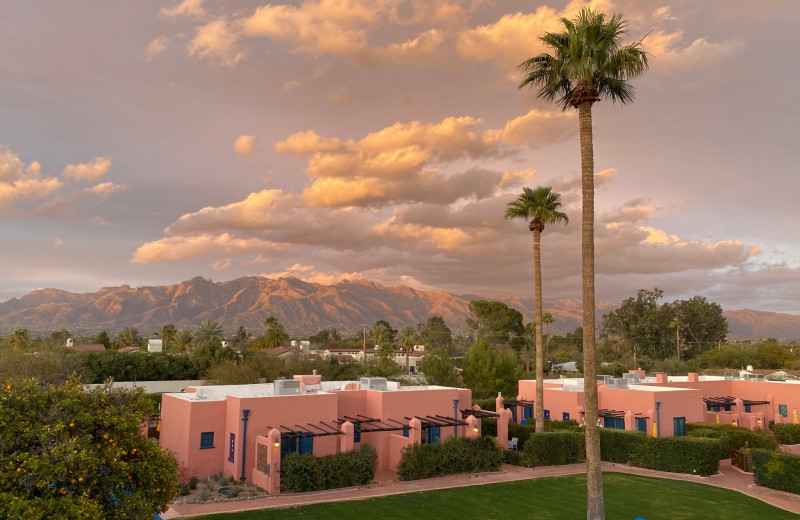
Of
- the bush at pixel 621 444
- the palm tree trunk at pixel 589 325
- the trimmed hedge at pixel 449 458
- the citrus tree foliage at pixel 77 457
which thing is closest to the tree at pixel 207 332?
the trimmed hedge at pixel 449 458

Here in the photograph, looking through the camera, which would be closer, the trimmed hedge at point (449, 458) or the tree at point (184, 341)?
the trimmed hedge at point (449, 458)

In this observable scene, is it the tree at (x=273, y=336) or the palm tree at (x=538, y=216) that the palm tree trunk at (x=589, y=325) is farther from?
the tree at (x=273, y=336)

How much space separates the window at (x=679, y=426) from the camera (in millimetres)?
33469

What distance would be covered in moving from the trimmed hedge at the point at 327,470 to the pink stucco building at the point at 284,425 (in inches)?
21.5

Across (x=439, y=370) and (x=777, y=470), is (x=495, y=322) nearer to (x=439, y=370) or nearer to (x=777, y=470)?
(x=439, y=370)

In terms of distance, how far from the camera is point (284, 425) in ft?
81.4

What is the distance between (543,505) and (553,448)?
8801 millimetres

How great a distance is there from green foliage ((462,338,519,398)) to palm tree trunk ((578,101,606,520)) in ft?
113

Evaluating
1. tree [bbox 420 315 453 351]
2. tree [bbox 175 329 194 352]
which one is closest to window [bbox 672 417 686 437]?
tree [bbox 175 329 194 352]

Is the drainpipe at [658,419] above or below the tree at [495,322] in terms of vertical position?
below

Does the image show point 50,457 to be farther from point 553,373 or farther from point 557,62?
point 553,373

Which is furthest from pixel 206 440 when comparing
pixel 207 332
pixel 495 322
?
pixel 495 322

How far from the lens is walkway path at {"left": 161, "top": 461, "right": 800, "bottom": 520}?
20312 mm

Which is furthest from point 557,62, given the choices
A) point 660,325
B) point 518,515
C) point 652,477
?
point 660,325
